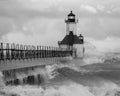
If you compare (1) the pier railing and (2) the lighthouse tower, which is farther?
(2) the lighthouse tower

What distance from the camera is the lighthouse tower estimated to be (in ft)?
306

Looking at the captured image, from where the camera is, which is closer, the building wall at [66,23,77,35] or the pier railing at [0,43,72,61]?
the pier railing at [0,43,72,61]

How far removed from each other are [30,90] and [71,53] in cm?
5007

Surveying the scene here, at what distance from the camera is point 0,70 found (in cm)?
4397

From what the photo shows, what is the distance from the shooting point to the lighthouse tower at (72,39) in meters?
93.2

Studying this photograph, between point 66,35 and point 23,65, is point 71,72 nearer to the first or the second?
point 66,35

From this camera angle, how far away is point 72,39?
304 ft

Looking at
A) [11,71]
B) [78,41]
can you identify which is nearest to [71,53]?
[78,41]

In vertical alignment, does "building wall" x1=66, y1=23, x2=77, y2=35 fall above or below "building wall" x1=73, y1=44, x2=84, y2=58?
above

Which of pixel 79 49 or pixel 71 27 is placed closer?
pixel 71 27

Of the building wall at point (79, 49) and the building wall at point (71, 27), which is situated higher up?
the building wall at point (71, 27)

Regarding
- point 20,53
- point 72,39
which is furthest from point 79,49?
point 20,53

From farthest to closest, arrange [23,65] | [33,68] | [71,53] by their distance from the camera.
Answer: [71,53], [33,68], [23,65]

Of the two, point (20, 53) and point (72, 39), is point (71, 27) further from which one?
point (20, 53)
